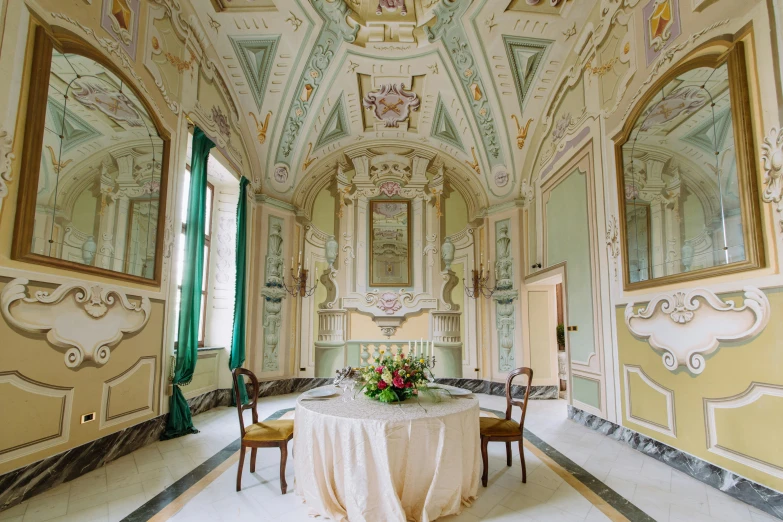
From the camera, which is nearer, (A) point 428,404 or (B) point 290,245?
(A) point 428,404

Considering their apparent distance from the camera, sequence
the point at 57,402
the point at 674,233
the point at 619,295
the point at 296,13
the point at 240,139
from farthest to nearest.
Answer: the point at 240,139 < the point at 296,13 < the point at 619,295 < the point at 674,233 < the point at 57,402

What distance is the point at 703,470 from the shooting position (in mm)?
2775

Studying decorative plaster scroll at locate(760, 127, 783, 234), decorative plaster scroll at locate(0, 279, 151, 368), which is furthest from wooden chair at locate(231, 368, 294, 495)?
decorative plaster scroll at locate(760, 127, 783, 234)

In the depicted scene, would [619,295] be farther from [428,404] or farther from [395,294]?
[395,294]

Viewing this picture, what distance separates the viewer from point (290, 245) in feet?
22.2

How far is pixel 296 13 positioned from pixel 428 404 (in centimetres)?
500

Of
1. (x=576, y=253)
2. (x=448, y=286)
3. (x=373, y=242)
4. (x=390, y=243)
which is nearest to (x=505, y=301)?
(x=448, y=286)

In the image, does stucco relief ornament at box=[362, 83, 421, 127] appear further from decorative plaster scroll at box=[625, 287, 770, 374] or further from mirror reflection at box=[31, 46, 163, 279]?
decorative plaster scroll at box=[625, 287, 770, 374]

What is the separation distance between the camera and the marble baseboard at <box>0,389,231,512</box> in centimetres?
233

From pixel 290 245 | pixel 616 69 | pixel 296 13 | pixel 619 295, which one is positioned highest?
pixel 296 13

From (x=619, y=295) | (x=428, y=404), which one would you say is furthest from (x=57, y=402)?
(x=619, y=295)

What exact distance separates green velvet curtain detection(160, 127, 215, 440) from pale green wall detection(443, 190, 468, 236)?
14.4ft

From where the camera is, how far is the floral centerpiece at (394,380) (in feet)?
8.30

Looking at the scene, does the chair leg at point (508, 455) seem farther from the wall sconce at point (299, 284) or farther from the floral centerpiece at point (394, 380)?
the wall sconce at point (299, 284)
